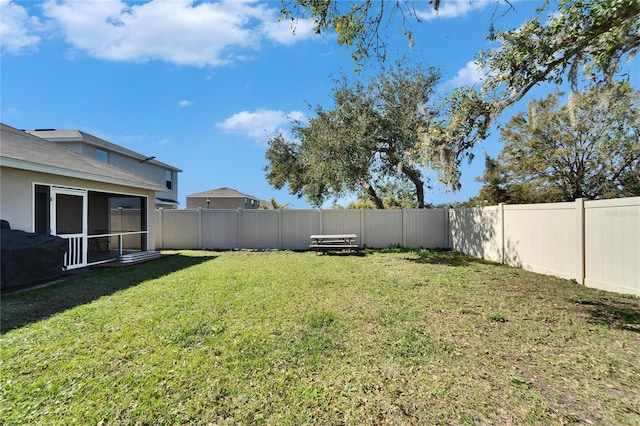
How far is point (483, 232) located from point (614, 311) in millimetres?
5571

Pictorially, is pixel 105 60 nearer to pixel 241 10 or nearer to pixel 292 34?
pixel 241 10

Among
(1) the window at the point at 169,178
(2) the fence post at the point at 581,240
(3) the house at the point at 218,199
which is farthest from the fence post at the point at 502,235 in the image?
(3) the house at the point at 218,199

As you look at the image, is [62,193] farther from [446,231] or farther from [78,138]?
[446,231]

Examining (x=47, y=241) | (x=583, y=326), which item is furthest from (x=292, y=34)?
(x=47, y=241)

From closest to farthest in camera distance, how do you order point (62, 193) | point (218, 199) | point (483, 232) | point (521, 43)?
point (521, 43) → point (62, 193) → point (483, 232) → point (218, 199)

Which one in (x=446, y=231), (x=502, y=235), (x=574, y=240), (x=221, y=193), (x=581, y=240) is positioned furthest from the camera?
Answer: (x=221, y=193)

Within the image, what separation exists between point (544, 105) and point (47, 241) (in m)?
18.6

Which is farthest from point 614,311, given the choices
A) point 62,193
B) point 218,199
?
point 218,199

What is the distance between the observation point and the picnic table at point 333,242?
11.3m

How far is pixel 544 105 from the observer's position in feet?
47.2

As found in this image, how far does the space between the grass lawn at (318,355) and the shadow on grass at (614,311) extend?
36mm

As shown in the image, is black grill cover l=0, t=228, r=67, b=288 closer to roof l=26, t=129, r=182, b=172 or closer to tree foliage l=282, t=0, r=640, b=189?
tree foliage l=282, t=0, r=640, b=189

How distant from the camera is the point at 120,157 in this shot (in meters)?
17.6

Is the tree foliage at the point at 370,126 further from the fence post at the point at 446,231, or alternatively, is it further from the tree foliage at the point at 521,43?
the tree foliage at the point at 521,43
